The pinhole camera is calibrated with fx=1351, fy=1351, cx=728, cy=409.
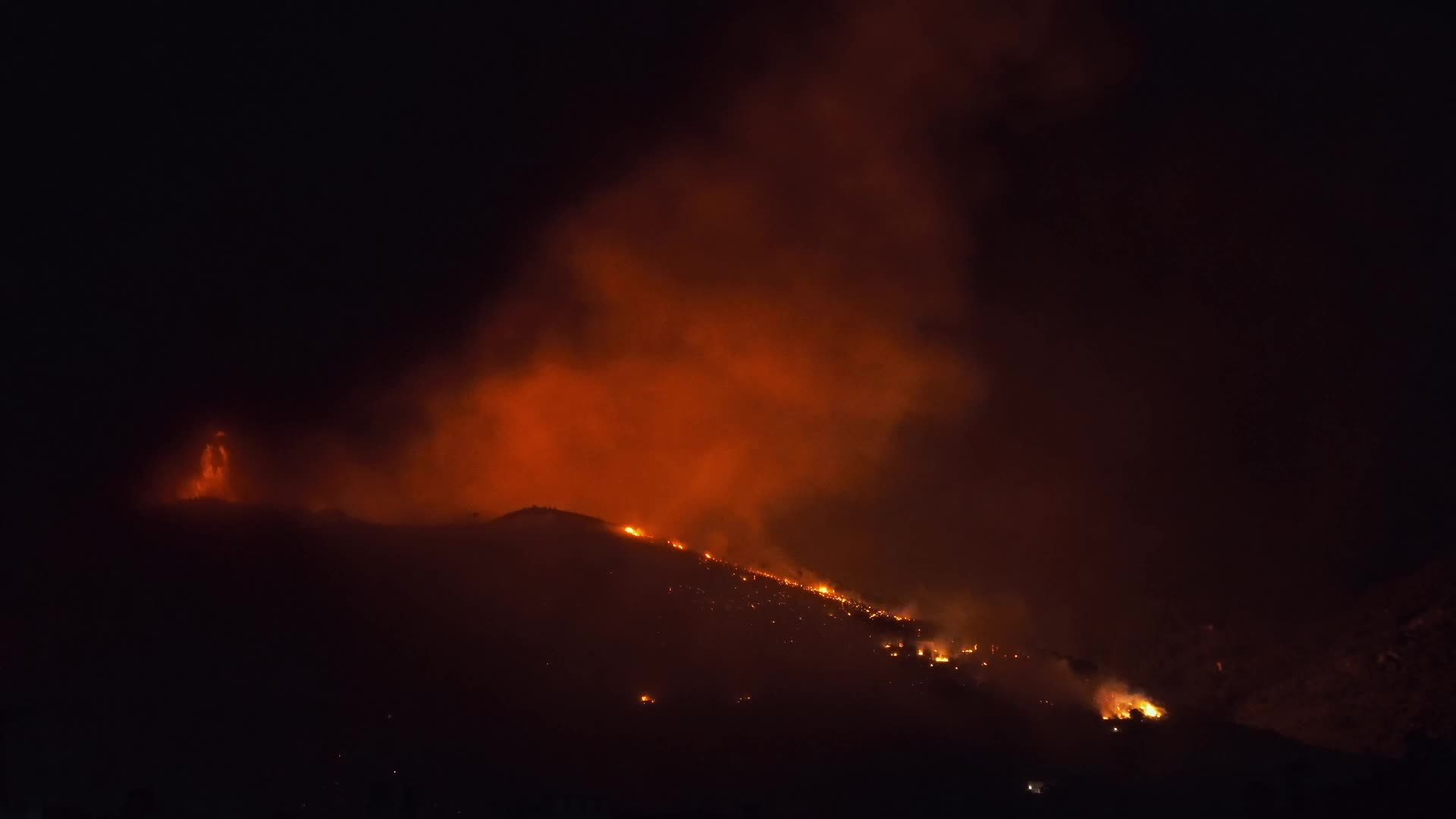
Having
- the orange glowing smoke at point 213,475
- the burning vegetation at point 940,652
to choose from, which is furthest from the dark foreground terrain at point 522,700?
the orange glowing smoke at point 213,475

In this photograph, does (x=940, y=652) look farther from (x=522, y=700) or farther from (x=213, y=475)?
(x=213, y=475)

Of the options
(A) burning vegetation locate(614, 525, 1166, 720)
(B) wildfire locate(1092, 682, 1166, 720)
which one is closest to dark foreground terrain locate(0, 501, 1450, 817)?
(A) burning vegetation locate(614, 525, 1166, 720)

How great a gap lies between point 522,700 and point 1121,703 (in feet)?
32.1

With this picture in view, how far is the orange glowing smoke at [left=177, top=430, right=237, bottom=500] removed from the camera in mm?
28719

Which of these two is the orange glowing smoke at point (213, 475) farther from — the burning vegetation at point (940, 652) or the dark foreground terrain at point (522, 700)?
the burning vegetation at point (940, 652)

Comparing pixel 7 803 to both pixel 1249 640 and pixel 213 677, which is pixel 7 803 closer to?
pixel 213 677

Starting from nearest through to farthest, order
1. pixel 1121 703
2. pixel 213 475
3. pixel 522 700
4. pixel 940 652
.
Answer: pixel 522 700, pixel 1121 703, pixel 940 652, pixel 213 475

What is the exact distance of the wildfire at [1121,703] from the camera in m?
22.0

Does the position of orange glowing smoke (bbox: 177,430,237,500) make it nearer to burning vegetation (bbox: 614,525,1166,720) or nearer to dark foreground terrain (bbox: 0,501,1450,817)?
dark foreground terrain (bbox: 0,501,1450,817)

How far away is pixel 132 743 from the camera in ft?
62.0

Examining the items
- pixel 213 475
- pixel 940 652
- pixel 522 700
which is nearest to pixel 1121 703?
pixel 940 652

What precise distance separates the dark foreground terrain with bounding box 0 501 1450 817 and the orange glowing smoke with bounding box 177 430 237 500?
2.50 m

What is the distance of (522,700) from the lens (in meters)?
20.3

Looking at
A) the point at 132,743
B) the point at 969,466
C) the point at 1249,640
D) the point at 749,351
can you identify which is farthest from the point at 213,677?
the point at 1249,640
